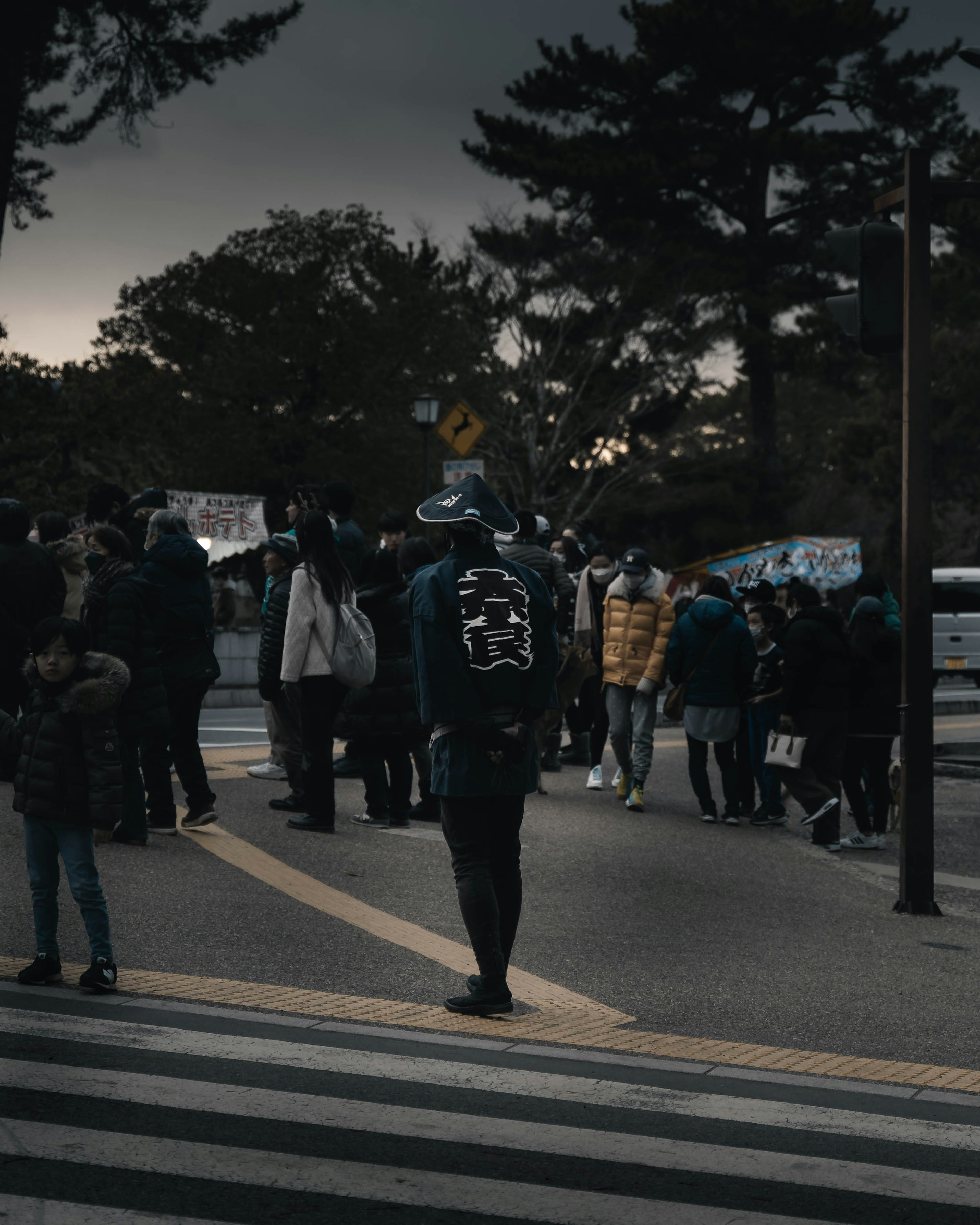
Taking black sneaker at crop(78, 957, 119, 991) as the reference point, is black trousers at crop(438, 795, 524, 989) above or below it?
above

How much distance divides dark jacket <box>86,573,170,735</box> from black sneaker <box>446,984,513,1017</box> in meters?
2.87

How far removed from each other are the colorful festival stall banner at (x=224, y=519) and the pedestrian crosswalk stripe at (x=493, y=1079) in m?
25.5

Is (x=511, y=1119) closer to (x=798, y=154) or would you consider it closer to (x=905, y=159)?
(x=905, y=159)

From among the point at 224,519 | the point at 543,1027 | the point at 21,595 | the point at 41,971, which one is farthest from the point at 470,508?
the point at 224,519

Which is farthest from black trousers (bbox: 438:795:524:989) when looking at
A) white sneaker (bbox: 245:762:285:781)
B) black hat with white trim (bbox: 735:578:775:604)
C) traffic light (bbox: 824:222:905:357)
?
black hat with white trim (bbox: 735:578:775:604)

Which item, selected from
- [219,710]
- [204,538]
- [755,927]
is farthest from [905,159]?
[204,538]

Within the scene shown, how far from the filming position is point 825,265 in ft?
121

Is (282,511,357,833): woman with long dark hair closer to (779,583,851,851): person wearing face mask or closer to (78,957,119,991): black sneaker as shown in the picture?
(779,583,851,851): person wearing face mask

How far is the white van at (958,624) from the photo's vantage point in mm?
26953

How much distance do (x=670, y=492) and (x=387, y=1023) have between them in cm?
3272

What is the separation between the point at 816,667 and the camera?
9.84m

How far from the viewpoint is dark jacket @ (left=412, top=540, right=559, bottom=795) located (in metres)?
5.21

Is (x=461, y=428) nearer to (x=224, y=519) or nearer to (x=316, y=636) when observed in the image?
(x=316, y=636)

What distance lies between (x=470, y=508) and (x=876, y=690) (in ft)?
18.5
